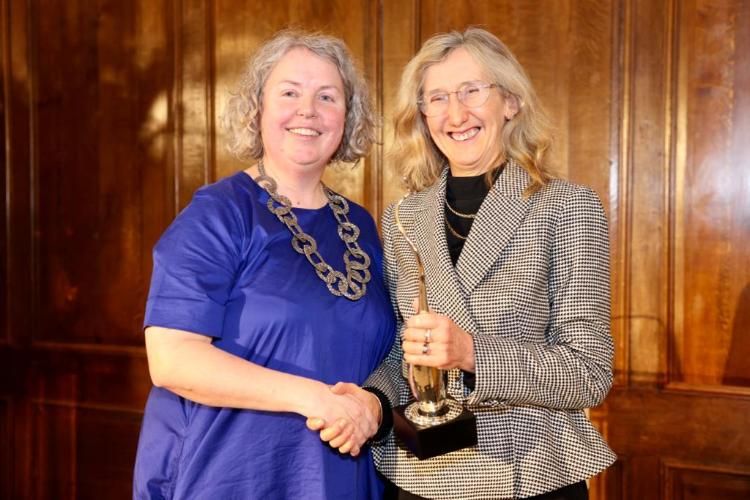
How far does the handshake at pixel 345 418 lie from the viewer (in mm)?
1481

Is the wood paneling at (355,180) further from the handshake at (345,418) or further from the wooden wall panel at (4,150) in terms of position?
the handshake at (345,418)

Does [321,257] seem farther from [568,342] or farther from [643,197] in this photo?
[643,197]

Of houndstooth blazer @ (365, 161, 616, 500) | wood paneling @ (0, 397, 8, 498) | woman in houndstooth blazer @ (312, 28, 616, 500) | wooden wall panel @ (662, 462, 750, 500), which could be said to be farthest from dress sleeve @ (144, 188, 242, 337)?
wood paneling @ (0, 397, 8, 498)

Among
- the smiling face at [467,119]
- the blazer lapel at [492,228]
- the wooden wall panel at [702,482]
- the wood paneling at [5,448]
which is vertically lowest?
the wood paneling at [5,448]

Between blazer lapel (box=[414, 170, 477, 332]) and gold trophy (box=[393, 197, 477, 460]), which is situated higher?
blazer lapel (box=[414, 170, 477, 332])

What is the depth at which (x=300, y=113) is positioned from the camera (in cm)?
173

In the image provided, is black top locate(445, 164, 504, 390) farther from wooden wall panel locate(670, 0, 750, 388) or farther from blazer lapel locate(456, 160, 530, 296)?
wooden wall panel locate(670, 0, 750, 388)

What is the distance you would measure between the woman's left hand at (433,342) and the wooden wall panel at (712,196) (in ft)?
5.12

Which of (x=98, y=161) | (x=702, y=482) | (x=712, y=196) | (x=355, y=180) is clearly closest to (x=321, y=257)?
(x=355, y=180)

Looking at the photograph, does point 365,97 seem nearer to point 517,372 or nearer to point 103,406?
point 517,372

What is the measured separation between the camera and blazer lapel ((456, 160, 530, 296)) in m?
1.52

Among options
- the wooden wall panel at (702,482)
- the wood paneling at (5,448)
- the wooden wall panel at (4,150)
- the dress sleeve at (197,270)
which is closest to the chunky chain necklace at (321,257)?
the dress sleeve at (197,270)

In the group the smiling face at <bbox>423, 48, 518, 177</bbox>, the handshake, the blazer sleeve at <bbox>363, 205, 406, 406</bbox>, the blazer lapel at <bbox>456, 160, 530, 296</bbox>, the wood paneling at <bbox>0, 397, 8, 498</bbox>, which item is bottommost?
the wood paneling at <bbox>0, 397, 8, 498</bbox>

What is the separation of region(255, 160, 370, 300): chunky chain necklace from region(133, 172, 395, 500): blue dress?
25mm
